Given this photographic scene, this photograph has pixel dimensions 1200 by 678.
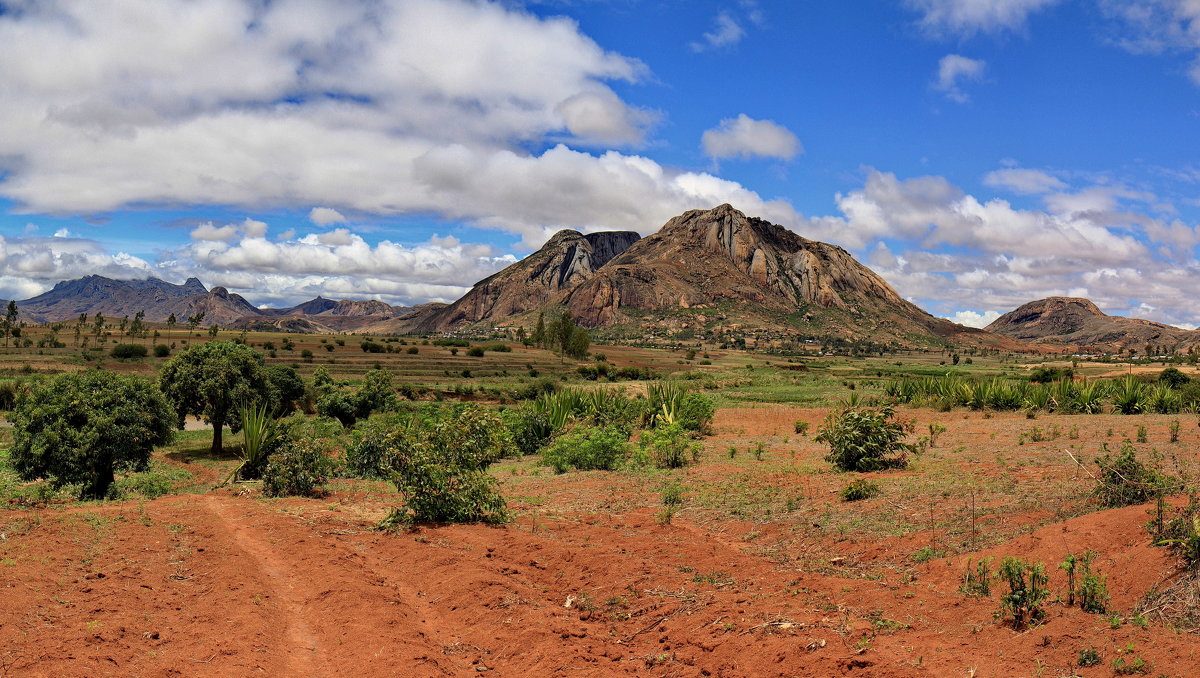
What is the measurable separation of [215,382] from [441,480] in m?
17.5

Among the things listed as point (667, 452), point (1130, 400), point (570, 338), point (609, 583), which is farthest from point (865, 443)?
point (570, 338)

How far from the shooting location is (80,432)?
14.2 m

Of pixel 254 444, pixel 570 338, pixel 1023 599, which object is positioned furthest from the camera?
pixel 570 338

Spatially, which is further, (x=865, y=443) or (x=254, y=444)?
(x=254, y=444)

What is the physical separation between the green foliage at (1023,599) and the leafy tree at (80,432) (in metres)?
16.6

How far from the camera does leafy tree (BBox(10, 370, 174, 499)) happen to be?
45.9 ft

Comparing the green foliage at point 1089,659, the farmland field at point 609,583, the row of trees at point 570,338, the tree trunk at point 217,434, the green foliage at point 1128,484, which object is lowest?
the tree trunk at point 217,434

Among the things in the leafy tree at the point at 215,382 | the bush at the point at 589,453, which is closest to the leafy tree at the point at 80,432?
the leafy tree at the point at 215,382

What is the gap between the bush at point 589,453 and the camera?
17625 millimetres

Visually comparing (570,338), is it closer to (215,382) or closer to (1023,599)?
(215,382)

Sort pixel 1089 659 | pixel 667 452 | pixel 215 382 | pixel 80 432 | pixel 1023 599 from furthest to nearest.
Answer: pixel 215 382 → pixel 667 452 → pixel 80 432 → pixel 1023 599 → pixel 1089 659

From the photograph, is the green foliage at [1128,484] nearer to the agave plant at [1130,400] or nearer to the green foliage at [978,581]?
the green foliage at [978,581]

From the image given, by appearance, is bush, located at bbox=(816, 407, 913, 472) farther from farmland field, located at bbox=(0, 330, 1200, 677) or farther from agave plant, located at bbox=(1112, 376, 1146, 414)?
agave plant, located at bbox=(1112, 376, 1146, 414)

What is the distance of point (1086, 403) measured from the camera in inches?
1019
